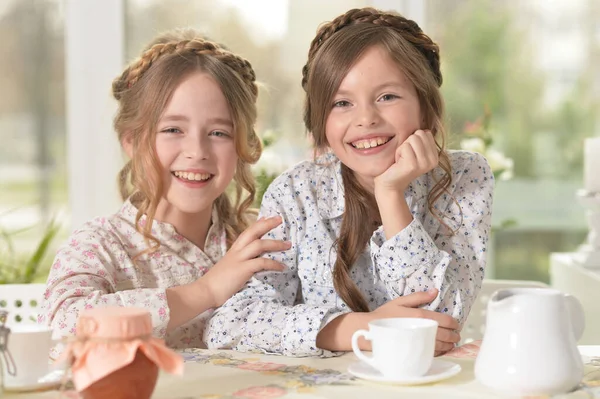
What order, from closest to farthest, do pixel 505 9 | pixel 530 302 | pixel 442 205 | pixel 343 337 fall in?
pixel 530 302 < pixel 343 337 < pixel 442 205 < pixel 505 9

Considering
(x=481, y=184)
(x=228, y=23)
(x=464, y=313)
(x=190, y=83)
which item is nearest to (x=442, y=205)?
(x=481, y=184)

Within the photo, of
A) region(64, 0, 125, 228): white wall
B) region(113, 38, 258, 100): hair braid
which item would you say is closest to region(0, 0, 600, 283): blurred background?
region(64, 0, 125, 228): white wall

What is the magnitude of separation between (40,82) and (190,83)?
155 centimetres

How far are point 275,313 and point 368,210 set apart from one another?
0.99 ft

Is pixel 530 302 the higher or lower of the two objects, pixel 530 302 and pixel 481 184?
the lower

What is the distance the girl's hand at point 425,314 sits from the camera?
1.35 meters

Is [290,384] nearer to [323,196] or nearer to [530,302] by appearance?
[530,302]

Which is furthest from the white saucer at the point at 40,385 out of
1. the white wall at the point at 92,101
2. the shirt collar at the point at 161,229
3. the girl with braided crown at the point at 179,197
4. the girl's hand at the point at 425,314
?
the white wall at the point at 92,101

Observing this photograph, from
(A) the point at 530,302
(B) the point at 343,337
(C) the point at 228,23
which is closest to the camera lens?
(A) the point at 530,302

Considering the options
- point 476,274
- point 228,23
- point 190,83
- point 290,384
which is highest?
point 228,23

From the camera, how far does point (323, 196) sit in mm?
1661

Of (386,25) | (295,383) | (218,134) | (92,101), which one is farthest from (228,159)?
(92,101)

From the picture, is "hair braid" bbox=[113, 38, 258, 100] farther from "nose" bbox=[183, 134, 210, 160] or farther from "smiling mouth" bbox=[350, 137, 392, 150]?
"smiling mouth" bbox=[350, 137, 392, 150]

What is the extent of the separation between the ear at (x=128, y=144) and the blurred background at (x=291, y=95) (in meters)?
0.78
